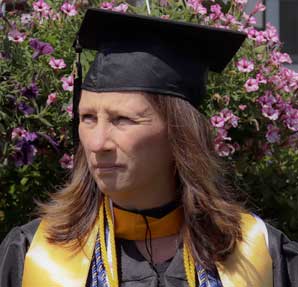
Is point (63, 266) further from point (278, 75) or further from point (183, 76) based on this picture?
point (278, 75)

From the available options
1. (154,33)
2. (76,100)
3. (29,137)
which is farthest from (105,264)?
(29,137)

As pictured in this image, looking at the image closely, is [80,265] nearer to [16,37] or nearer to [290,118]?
[16,37]

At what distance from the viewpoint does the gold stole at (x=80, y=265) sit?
7.86 ft

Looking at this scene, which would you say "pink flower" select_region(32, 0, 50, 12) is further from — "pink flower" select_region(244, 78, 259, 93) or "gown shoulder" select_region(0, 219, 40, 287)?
"gown shoulder" select_region(0, 219, 40, 287)

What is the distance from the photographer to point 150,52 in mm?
2396

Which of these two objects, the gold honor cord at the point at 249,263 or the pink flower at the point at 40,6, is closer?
the gold honor cord at the point at 249,263

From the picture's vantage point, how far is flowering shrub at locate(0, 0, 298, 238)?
10.3 feet

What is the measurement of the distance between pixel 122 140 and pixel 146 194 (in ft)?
0.64

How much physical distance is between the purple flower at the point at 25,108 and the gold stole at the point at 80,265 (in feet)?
2.34

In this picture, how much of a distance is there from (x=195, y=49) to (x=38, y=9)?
45.3 inches

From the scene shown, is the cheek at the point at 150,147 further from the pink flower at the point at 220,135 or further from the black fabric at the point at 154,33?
the pink flower at the point at 220,135

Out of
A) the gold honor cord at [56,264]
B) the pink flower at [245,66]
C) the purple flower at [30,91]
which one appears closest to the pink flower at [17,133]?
the purple flower at [30,91]

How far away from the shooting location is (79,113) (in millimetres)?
2395

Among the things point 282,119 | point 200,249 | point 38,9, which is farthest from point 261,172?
point 200,249
